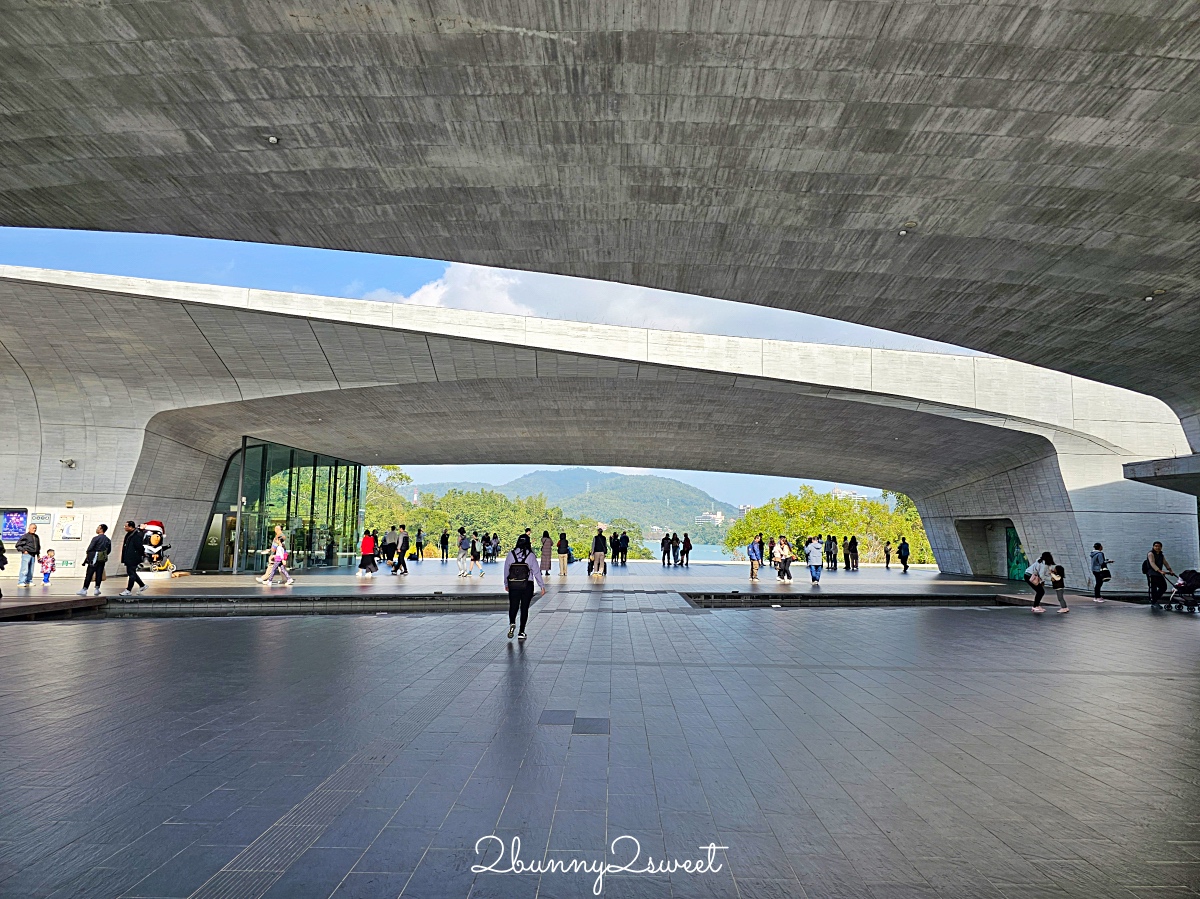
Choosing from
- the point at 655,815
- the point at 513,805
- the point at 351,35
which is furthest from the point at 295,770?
the point at 351,35

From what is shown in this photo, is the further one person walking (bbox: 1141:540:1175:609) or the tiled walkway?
person walking (bbox: 1141:540:1175:609)

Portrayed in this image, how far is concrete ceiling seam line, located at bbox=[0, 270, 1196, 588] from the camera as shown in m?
19.7

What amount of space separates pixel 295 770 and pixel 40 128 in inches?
317

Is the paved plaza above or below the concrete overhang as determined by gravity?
below

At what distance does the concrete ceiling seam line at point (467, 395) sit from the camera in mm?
19656

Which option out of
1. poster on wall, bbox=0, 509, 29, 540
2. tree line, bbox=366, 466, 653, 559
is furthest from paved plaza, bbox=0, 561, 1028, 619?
tree line, bbox=366, 466, 653, 559

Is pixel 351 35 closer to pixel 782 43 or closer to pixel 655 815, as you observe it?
pixel 782 43

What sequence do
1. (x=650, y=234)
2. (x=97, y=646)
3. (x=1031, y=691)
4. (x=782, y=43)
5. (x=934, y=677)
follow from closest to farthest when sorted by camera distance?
(x=782, y=43)
(x=1031, y=691)
(x=934, y=677)
(x=97, y=646)
(x=650, y=234)

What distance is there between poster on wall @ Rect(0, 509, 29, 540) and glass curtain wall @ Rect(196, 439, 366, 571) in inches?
244

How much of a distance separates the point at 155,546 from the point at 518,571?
17.7 metres

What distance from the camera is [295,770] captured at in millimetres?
5023

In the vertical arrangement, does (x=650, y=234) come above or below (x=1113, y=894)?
above

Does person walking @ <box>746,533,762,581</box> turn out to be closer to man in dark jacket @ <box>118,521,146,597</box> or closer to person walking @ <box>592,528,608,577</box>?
person walking @ <box>592,528,608,577</box>

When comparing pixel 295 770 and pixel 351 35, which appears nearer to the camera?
pixel 295 770
